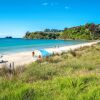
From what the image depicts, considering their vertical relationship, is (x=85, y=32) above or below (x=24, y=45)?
above

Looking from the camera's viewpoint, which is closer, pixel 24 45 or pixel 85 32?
pixel 24 45

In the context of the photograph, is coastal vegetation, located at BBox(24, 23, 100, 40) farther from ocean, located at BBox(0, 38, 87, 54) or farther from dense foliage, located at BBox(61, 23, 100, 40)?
ocean, located at BBox(0, 38, 87, 54)

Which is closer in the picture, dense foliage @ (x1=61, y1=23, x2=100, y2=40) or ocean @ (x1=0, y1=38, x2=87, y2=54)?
ocean @ (x1=0, y1=38, x2=87, y2=54)

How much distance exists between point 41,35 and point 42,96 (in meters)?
191

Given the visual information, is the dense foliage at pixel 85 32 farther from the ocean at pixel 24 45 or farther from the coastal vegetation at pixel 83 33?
the ocean at pixel 24 45

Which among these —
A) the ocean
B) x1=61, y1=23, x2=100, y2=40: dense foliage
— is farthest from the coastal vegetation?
the ocean

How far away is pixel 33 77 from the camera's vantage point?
27.5ft

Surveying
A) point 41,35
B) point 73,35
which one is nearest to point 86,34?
point 73,35

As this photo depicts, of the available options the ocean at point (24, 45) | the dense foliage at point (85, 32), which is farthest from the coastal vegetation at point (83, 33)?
the ocean at point (24, 45)

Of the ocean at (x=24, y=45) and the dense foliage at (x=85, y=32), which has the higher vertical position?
the dense foliage at (x=85, y=32)

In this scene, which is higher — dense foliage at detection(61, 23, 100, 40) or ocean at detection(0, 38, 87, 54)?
dense foliage at detection(61, 23, 100, 40)

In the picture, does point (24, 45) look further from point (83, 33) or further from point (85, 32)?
point (83, 33)

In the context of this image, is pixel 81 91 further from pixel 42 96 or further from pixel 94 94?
pixel 42 96

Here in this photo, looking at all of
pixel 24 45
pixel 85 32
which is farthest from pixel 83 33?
pixel 24 45
